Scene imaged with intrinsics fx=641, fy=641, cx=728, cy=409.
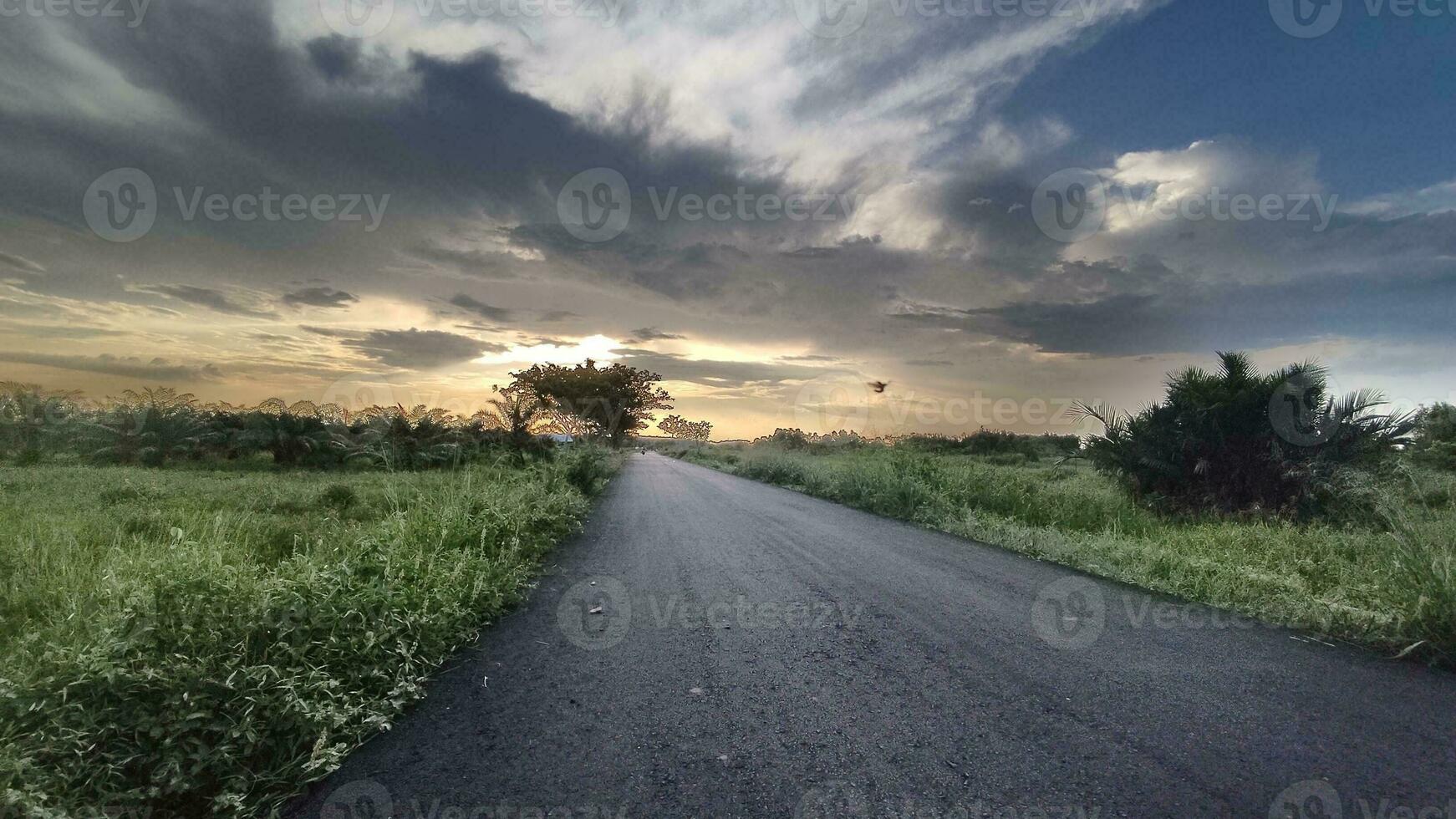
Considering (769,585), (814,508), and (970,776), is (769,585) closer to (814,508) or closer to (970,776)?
(970,776)

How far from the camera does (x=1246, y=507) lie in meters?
11.2

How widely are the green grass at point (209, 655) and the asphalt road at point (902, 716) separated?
27 cm

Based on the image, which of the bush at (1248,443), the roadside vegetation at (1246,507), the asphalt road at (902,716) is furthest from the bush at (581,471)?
the bush at (1248,443)

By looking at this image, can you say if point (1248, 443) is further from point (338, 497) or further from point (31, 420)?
point (31, 420)

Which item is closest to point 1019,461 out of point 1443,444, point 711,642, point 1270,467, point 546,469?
point 1443,444

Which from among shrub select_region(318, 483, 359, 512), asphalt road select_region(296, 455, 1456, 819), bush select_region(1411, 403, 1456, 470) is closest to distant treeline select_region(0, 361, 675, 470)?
shrub select_region(318, 483, 359, 512)

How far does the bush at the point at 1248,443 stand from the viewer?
10.6 meters

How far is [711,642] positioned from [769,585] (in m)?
1.76

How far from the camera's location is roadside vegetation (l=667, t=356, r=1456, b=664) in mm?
4938

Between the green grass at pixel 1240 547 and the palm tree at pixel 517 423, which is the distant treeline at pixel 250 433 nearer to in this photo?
the palm tree at pixel 517 423

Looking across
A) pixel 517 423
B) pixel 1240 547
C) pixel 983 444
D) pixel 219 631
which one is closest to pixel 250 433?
pixel 517 423

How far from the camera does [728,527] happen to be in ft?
32.8

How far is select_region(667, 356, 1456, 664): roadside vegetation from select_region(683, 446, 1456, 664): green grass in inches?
0.8

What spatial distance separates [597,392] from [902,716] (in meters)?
39.6
